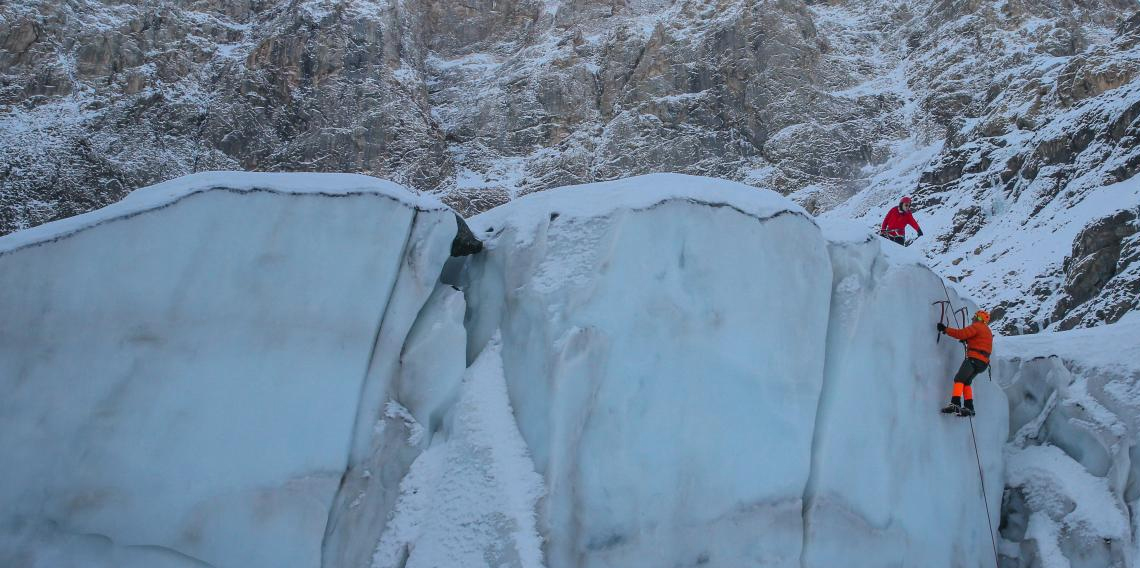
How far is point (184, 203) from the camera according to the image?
21.1 ft

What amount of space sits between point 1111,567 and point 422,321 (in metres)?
5.85

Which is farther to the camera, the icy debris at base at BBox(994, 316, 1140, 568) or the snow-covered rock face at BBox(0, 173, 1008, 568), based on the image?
the icy debris at base at BBox(994, 316, 1140, 568)

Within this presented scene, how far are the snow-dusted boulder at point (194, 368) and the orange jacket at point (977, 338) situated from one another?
4.84 meters

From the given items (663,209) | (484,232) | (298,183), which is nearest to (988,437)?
(663,209)

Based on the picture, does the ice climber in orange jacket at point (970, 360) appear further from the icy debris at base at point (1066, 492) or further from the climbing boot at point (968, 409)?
the icy debris at base at point (1066, 492)

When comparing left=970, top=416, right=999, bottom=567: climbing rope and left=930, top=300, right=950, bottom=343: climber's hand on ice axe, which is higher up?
left=930, top=300, right=950, bottom=343: climber's hand on ice axe

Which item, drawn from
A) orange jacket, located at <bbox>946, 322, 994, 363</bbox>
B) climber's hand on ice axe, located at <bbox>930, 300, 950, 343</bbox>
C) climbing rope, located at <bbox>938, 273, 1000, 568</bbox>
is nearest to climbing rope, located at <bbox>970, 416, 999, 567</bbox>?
climbing rope, located at <bbox>938, 273, 1000, 568</bbox>

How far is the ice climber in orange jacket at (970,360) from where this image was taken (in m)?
7.95

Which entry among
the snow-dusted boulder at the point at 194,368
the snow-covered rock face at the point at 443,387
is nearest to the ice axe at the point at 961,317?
the snow-covered rock face at the point at 443,387

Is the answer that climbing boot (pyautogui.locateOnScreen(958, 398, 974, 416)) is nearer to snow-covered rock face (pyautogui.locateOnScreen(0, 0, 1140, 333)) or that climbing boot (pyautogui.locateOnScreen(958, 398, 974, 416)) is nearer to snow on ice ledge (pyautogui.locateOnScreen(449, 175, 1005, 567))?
snow on ice ledge (pyautogui.locateOnScreen(449, 175, 1005, 567))

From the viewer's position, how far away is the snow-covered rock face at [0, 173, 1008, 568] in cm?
597

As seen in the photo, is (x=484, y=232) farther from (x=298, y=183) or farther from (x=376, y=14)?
(x=376, y=14)

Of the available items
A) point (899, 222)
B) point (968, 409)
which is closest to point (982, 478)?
point (968, 409)

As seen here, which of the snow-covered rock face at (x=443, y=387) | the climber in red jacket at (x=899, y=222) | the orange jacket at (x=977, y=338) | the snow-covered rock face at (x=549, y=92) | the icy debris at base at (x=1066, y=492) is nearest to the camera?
the snow-covered rock face at (x=443, y=387)
